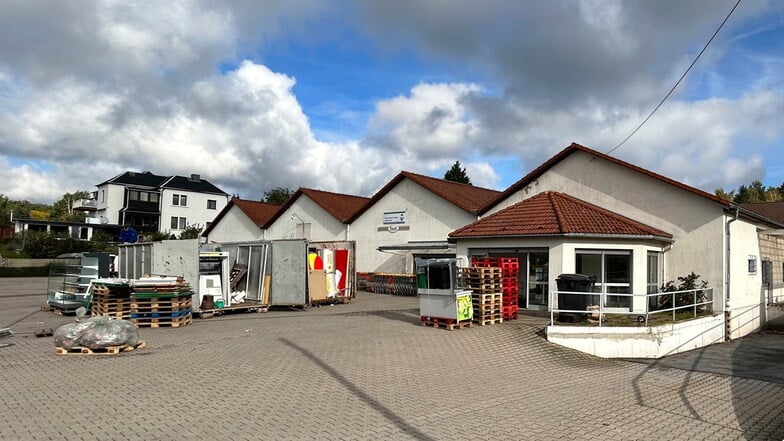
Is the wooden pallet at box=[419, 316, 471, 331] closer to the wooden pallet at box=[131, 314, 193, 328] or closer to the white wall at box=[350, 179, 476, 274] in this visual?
the wooden pallet at box=[131, 314, 193, 328]

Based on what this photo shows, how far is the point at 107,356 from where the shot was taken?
34.2ft

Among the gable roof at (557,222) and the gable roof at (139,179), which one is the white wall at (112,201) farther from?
the gable roof at (557,222)

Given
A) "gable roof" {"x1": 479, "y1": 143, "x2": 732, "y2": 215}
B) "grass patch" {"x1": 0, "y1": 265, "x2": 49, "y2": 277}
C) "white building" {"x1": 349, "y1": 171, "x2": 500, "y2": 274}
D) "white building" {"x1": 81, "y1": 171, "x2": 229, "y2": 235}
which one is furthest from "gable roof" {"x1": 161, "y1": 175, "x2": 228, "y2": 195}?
"gable roof" {"x1": 479, "y1": 143, "x2": 732, "y2": 215}

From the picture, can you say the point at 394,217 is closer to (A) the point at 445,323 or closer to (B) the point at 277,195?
(A) the point at 445,323

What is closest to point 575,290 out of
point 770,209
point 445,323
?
point 445,323

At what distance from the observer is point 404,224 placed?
29703mm

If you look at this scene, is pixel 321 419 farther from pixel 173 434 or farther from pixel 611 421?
pixel 611 421

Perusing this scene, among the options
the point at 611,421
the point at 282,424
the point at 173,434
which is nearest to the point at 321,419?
the point at 282,424

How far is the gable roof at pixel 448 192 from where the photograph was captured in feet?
89.7

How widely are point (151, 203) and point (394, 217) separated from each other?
4398cm

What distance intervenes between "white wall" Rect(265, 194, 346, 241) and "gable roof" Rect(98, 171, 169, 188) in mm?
33315

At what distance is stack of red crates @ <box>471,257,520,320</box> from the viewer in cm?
1551

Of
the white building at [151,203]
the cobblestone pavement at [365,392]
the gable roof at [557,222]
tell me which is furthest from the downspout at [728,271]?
the white building at [151,203]

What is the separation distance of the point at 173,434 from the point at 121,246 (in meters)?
15.8
